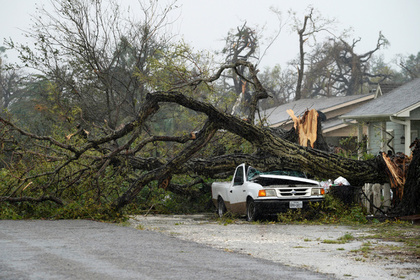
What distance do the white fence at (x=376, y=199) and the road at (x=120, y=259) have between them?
6833mm

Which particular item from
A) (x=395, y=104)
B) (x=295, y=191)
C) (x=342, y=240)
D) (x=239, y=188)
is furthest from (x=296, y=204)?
(x=395, y=104)

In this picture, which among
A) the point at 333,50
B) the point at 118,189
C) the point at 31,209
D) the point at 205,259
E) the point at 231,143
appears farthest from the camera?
the point at 333,50

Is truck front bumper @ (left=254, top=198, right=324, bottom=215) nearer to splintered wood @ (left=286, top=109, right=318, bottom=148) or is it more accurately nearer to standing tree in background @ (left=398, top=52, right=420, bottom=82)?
splintered wood @ (left=286, top=109, right=318, bottom=148)

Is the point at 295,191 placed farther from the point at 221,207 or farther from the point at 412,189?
the point at 221,207

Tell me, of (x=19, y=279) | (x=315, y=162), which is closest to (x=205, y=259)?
(x=19, y=279)

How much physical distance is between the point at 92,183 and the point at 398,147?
50.3ft

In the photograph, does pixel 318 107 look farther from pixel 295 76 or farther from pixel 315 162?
pixel 295 76

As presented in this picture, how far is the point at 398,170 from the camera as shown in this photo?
1513cm

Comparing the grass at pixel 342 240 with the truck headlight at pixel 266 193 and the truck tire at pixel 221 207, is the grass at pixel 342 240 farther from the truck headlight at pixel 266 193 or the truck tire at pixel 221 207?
the truck tire at pixel 221 207

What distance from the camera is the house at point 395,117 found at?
22453 millimetres

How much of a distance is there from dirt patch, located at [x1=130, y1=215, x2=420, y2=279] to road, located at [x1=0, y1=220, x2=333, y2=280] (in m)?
0.54

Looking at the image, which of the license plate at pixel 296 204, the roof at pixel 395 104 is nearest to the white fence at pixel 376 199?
the license plate at pixel 296 204

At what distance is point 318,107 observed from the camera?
36812 millimetres

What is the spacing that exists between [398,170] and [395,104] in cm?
997
